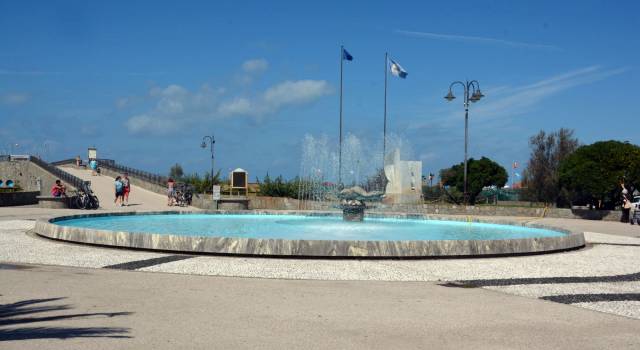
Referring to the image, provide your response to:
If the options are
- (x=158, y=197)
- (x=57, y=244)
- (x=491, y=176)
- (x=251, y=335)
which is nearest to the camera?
(x=251, y=335)

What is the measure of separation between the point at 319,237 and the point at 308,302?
7.12 metres

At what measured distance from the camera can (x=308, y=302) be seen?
22.7ft

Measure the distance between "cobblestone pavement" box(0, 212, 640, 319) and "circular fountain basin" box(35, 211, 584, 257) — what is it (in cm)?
23

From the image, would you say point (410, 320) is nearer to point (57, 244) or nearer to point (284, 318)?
point (284, 318)

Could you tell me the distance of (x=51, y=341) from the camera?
193 inches

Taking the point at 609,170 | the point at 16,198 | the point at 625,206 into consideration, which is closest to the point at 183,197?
the point at 16,198

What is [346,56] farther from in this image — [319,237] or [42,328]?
[42,328]

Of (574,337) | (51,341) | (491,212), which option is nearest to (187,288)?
(51,341)

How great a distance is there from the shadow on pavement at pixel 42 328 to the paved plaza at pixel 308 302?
16 millimetres

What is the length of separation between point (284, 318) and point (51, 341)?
213cm

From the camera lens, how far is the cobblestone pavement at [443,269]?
8.05 m

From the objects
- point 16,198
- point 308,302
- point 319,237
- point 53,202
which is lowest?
point 308,302

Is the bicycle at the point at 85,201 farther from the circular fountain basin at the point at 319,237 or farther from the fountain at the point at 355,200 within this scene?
the fountain at the point at 355,200

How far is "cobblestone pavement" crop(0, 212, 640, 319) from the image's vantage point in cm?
805
